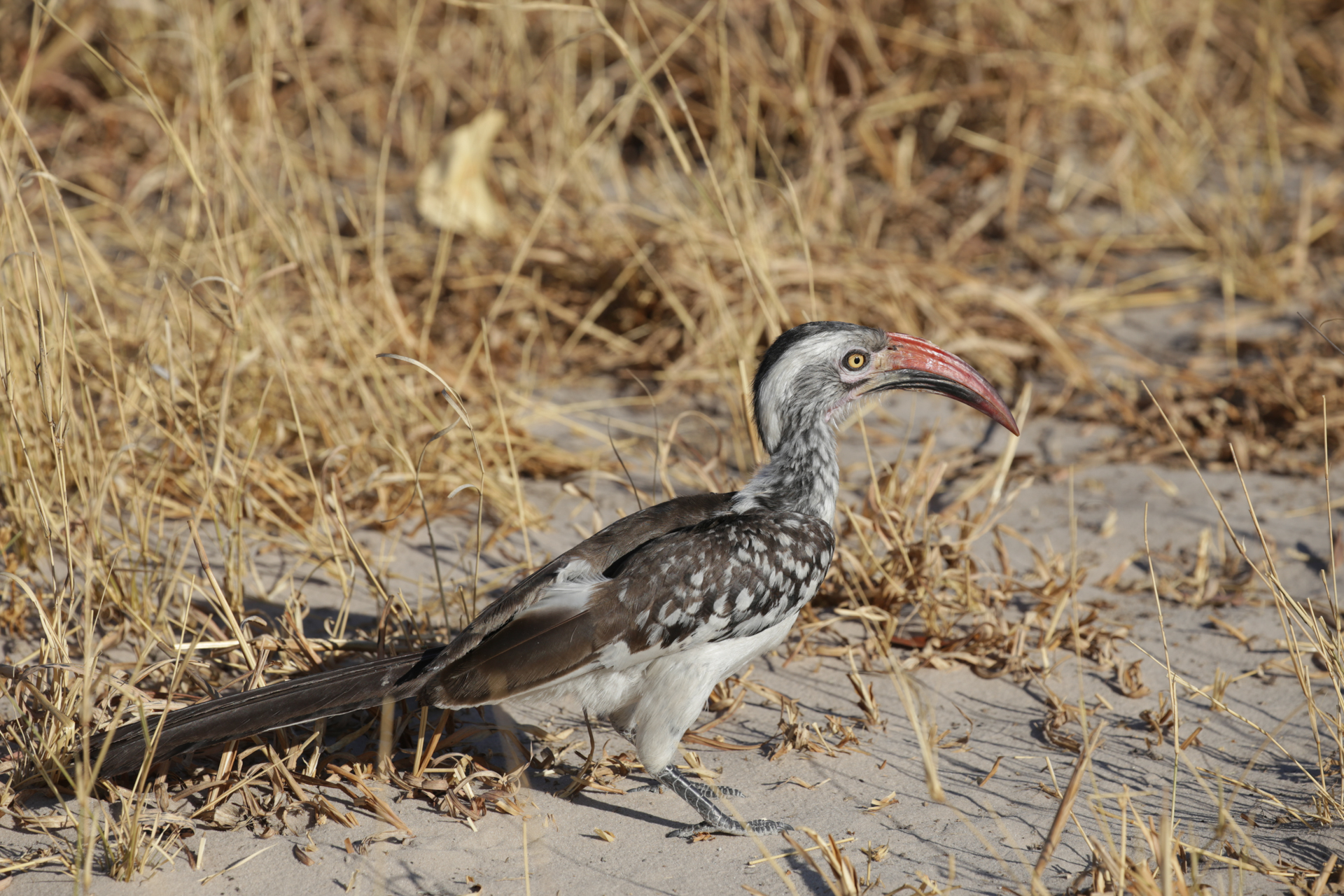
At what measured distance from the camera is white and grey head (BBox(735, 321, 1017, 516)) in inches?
119

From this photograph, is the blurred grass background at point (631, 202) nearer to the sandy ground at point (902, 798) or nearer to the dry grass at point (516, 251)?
the dry grass at point (516, 251)

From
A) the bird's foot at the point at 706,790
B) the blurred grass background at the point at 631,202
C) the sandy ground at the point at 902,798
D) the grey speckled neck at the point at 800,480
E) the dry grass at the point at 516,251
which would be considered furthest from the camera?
the blurred grass background at the point at 631,202

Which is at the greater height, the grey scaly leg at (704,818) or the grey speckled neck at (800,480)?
the grey speckled neck at (800,480)

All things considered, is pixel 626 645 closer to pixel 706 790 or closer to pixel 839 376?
pixel 706 790

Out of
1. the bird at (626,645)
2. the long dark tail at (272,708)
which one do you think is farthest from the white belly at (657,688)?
the long dark tail at (272,708)

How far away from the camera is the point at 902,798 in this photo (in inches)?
108

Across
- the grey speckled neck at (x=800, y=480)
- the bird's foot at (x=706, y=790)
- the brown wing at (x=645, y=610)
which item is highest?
the grey speckled neck at (x=800, y=480)

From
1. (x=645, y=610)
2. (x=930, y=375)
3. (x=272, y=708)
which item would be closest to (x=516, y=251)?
(x=930, y=375)

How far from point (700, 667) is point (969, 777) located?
2.43ft

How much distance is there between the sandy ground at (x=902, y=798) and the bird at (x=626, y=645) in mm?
165

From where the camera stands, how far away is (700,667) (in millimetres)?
2678

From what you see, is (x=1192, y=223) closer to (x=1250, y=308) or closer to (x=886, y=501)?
(x=1250, y=308)

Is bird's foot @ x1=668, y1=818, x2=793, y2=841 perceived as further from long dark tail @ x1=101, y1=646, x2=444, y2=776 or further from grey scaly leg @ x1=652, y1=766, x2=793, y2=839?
long dark tail @ x1=101, y1=646, x2=444, y2=776

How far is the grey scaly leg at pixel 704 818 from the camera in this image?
264 cm
